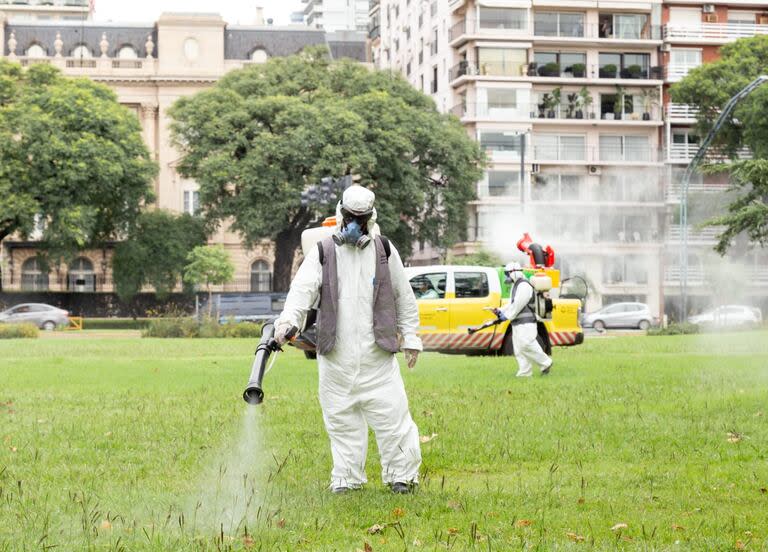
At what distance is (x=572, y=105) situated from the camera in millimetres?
72562

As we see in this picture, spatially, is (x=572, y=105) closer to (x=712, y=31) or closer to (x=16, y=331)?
(x=712, y=31)

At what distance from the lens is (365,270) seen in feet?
28.3

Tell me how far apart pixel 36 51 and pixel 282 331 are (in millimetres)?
76266

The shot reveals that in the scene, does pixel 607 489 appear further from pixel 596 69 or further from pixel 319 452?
pixel 596 69

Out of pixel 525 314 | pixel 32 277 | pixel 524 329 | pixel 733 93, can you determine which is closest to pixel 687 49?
pixel 733 93

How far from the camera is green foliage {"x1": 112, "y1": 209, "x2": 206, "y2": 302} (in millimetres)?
60469

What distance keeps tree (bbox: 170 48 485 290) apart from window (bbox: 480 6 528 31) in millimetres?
13988

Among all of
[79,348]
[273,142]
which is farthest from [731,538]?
[273,142]

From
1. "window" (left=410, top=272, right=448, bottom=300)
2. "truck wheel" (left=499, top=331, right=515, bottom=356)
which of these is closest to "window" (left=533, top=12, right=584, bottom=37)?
"window" (left=410, top=272, right=448, bottom=300)

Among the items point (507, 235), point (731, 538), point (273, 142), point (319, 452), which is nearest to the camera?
point (731, 538)

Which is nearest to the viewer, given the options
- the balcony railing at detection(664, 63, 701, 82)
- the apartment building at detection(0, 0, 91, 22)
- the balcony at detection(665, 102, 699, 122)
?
the balcony at detection(665, 102, 699, 122)

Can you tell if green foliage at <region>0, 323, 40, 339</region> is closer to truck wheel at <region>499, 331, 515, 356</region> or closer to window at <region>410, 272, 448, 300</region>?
window at <region>410, 272, 448, 300</region>

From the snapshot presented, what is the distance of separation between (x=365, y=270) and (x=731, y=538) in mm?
3078

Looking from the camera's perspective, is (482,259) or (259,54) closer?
(482,259)
